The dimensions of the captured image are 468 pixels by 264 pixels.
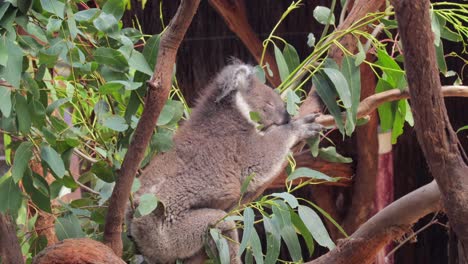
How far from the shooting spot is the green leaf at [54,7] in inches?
71.8

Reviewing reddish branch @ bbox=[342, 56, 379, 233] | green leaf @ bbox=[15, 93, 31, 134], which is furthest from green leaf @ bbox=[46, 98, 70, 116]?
reddish branch @ bbox=[342, 56, 379, 233]

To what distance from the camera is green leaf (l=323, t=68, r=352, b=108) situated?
2041 mm

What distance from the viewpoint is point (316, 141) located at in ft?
7.60

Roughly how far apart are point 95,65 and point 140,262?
0.65 m

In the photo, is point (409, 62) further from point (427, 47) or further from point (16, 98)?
point (16, 98)

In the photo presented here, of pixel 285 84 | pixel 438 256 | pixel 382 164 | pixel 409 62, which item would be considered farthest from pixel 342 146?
pixel 409 62

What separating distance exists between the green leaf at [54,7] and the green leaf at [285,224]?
696mm

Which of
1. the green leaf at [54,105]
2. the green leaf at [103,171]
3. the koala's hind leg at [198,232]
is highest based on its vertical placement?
the green leaf at [54,105]

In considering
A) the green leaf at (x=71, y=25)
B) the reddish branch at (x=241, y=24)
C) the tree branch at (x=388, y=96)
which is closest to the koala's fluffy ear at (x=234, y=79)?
the tree branch at (x=388, y=96)

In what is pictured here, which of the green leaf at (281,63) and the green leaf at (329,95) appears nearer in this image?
the green leaf at (329,95)

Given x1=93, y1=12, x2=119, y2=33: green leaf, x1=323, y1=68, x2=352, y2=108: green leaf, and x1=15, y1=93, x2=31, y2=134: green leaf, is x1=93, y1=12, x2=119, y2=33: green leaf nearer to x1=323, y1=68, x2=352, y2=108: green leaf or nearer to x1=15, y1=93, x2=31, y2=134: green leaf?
x1=15, y1=93, x2=31, y2=134: green leaf

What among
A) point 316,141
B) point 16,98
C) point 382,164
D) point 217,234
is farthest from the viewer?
point 382,164

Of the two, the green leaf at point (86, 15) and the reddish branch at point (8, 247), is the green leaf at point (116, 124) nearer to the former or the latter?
the green leaf at point (86, 15)

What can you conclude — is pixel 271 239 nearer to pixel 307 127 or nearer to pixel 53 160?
pixel 307 127
